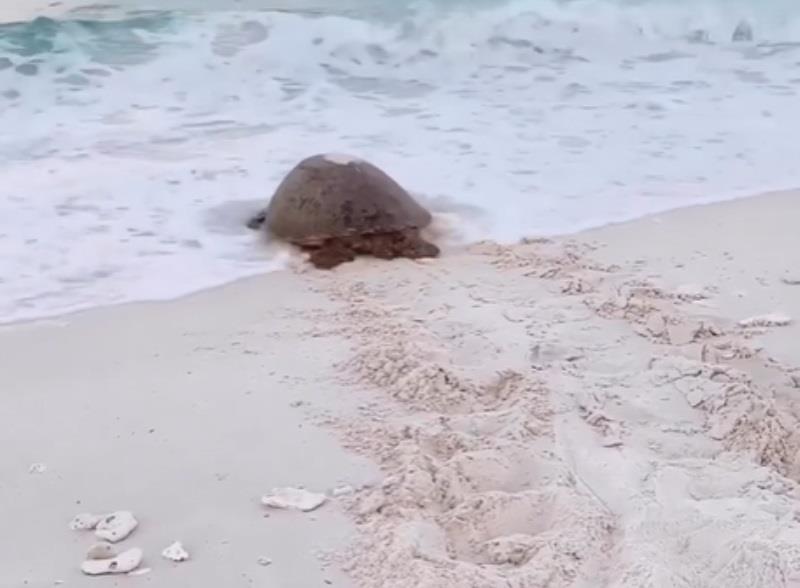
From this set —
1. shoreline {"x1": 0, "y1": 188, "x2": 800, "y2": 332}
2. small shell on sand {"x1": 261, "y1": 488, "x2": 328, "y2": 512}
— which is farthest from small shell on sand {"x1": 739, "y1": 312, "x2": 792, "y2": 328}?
small shell on sand {"x1": 261, "y1": 488, "x2": 328, "y2": 512}

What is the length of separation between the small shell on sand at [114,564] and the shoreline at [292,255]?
4.97 feet

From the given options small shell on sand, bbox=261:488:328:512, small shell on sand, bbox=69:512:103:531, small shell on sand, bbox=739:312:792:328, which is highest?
small shell on sand, bbox=69:512:103:531

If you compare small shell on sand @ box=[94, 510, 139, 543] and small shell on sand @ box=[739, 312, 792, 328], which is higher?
small shell on sand @ box=[94, 510, 139, 543]

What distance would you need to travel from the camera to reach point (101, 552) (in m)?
2.54

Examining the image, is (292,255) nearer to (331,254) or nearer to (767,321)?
(331,254)

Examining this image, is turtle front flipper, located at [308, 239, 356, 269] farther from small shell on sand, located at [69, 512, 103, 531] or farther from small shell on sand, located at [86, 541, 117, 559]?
small shell on sand, located at [86, 541, 117, 559]

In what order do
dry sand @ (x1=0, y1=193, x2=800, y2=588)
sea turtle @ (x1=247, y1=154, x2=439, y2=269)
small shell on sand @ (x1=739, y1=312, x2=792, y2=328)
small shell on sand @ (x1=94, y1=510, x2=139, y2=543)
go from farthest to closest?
sea turtle @ (x1=247, y1=154, x2=439, y2=269) → small shell on sand @ (x1=739, y1=312, x2=792, y2=328) → small shell on sand @ (x1=94, y1=510, x2=139, y2=543) → dry sand @ (x1=0, y1=193, x2=800, y2=588)

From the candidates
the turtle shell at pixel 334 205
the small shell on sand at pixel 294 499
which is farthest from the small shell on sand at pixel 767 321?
the small shell on sand at pixel 294 499

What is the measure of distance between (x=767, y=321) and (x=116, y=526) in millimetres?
2144

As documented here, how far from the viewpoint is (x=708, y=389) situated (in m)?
3.20

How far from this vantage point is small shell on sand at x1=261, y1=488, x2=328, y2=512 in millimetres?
2732

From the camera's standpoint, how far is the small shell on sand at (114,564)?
2484 mm

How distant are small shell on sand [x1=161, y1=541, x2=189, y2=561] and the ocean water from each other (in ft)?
5.32

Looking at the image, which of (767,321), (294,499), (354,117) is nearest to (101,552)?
(294,499)
